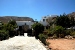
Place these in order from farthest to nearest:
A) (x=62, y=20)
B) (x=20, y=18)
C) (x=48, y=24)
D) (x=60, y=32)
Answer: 1. (x=20, y=18)
2. (x=48, y=24)
3. (x=62, y=20)
4. (x=60, y=32)

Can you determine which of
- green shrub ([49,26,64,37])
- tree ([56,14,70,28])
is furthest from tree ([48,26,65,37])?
tree ([56,14,70,28])

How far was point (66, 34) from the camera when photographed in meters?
29.2

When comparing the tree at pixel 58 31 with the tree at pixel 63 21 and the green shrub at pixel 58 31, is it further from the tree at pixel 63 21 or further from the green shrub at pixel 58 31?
the tree at pixel 63 21

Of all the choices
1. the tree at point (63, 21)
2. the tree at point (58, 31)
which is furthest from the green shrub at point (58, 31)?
the tree at point (63, 21)

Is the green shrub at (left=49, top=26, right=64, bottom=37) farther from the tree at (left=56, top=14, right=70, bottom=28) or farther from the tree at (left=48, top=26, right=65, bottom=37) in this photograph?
the tree at (left=56, top=14, right=70, bottom=28)

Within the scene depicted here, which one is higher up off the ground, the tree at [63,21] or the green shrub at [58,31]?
the tree at [63,21]

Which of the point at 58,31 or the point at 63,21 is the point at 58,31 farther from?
the point at 63,21

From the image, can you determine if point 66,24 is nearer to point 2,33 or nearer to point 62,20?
point 62,20

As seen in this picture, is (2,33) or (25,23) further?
(25,23)

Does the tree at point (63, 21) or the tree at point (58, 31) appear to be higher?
the tree at point (63, 21)

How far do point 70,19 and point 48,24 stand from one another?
7071 millimetres

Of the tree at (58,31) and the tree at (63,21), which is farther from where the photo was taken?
the tree at (63,21)

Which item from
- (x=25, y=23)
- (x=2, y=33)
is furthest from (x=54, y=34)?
(x=25, y=23)

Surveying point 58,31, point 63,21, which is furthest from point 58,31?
point 63,21
